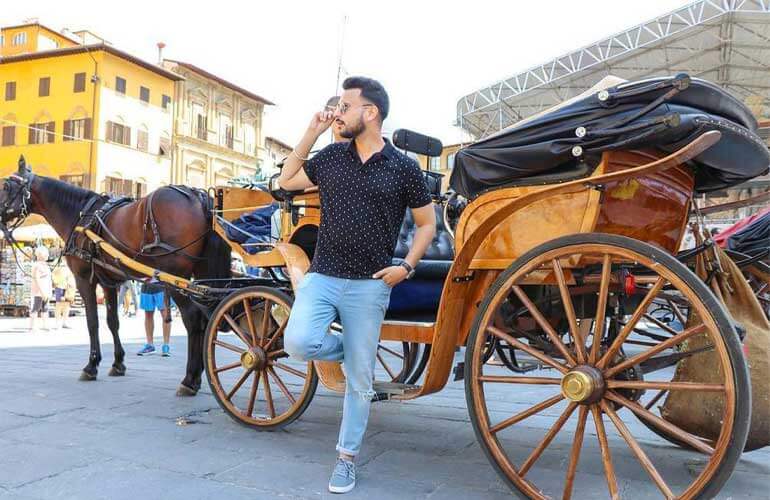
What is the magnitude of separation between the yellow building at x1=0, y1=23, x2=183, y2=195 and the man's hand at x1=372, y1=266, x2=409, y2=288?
29.0 metres

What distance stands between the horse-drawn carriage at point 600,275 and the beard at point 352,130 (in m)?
0.47

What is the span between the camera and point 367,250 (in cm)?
284

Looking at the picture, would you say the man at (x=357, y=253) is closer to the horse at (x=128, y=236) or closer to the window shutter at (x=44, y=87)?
the horse at (x=128, y=236)

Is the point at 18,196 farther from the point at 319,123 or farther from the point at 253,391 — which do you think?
the point at 319,123

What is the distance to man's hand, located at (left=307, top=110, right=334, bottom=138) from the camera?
2.95m

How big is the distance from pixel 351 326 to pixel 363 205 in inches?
20.6

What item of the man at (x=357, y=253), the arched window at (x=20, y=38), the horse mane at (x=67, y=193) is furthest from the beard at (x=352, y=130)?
the arched window at (x=20, y=38)

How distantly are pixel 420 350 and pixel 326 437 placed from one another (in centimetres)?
95

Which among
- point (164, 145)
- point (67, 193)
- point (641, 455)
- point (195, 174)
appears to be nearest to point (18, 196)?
point (67, 193)

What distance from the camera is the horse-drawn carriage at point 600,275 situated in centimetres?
226

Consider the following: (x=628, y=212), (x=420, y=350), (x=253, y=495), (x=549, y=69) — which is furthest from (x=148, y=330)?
(x=549, y=69)

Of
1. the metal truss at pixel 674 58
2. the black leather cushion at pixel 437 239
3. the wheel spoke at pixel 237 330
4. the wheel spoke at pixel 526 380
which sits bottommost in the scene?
the wheel spoke at pixel 526 380

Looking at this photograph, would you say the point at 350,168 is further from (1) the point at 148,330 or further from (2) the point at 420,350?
(1) the point at 148,330

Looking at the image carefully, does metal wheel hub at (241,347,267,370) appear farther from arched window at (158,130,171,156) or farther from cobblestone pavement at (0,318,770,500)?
arched window at (158,130,171,156)
